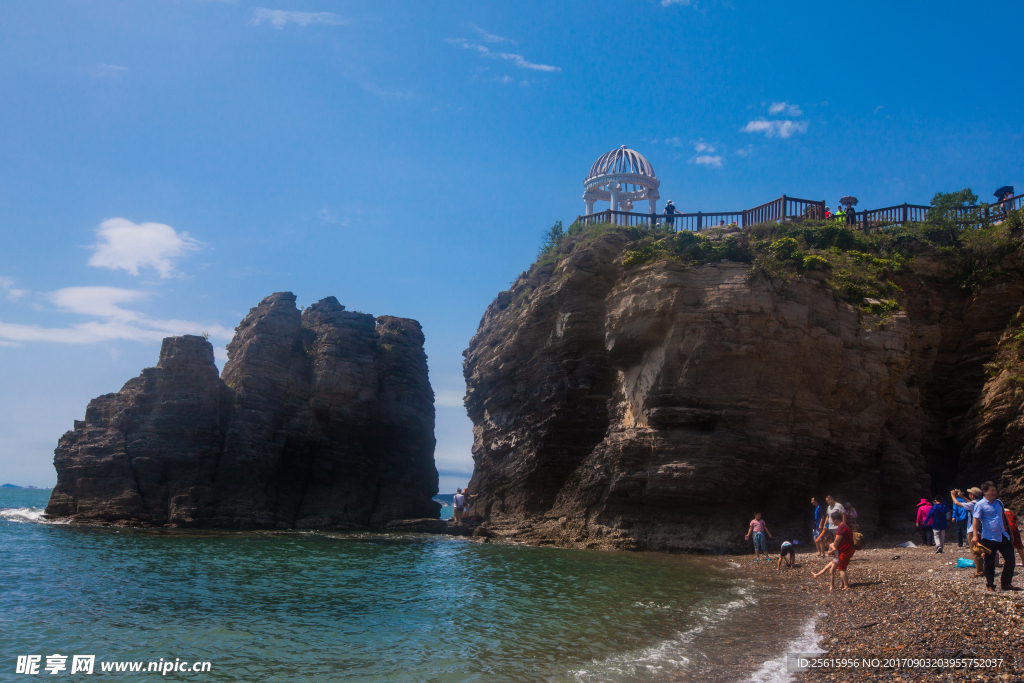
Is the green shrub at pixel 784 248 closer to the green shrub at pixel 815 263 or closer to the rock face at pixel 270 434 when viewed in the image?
the green shrub at pixel 815 263

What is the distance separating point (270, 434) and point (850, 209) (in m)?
30.1

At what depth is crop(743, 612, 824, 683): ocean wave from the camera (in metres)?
8.20

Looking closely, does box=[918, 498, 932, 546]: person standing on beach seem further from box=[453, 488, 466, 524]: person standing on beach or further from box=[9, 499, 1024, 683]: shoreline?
box=[453, 488, 466, 524]: person standing on beach

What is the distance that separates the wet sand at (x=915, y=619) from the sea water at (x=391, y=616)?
0.71 meters

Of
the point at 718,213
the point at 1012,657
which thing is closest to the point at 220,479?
the point at 718,213

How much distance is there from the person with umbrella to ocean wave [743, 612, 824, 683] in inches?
888

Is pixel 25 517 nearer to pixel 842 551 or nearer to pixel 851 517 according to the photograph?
pixel 842 551

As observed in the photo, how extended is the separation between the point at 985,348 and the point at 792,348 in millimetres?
8185

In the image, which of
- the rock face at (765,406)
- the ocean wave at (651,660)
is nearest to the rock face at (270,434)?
the rock face at (765,406)

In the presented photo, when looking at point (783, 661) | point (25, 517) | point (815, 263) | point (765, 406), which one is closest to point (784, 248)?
point (815, 263)

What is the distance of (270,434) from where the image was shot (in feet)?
110

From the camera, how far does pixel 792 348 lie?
75.6 feet

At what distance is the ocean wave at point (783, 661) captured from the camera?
26.9 ft

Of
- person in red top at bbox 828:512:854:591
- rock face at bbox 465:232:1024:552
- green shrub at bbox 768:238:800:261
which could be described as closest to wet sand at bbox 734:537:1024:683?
person in red top at bbox 828:512:854:591
